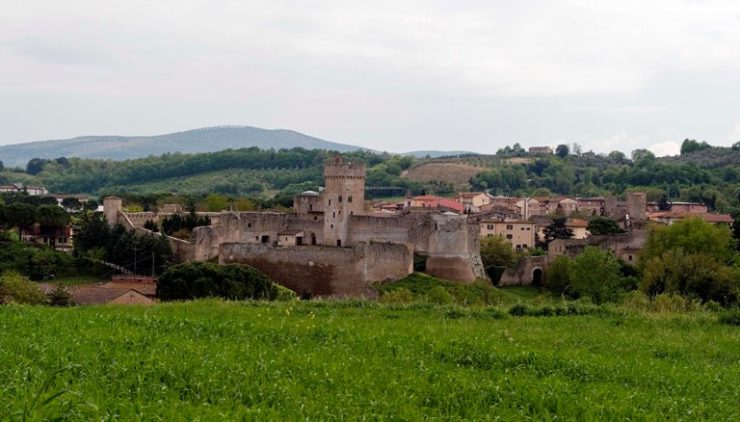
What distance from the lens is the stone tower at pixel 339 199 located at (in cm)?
5281

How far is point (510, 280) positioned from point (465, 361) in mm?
44582

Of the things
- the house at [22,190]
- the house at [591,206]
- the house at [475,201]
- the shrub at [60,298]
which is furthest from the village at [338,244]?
the house at [22,190]

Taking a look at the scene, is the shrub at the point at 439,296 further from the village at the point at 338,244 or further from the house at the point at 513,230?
the house at the point at 513,230

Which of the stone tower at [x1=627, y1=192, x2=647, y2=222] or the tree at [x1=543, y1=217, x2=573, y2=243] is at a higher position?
the stone tower at [x1=627, y1=192, x2=647, y2=222]

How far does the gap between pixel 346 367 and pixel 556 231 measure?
65182 millimetres

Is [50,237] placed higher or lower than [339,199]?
lower

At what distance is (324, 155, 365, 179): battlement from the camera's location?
53.5 meters

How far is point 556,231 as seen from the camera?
74438 millimetres

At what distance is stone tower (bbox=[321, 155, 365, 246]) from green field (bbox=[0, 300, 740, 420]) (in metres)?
36.0

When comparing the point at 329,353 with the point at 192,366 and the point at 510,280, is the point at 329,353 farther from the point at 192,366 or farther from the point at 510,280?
the point at 510,280

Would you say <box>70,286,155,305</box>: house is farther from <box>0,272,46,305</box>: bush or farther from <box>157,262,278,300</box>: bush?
<box>157,262,278,300</box>: bush

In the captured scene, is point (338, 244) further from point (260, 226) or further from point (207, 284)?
point (207, 284)

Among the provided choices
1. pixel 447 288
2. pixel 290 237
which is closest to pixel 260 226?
pixel 290 237

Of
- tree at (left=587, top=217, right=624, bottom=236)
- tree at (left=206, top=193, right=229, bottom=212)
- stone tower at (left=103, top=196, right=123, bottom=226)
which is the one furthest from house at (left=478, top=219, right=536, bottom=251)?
stone tower at (left=103, top=196, right=123, bottom=226)
